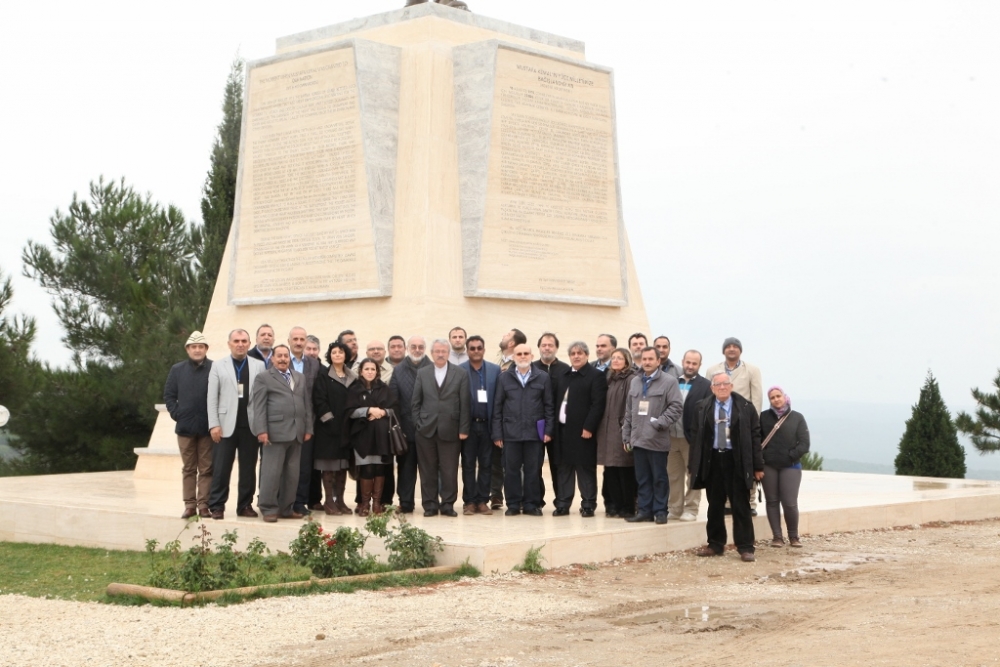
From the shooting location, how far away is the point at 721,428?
8.66 m

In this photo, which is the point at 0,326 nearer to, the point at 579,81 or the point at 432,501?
the point at 579,81

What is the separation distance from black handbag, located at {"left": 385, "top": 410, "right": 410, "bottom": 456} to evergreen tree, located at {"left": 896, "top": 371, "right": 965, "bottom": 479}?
36.6 feet

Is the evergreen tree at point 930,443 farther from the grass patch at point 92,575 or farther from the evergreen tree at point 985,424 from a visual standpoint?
the grass patch at point 92,575

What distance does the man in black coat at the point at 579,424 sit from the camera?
9.47 m

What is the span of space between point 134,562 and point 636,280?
7083mm

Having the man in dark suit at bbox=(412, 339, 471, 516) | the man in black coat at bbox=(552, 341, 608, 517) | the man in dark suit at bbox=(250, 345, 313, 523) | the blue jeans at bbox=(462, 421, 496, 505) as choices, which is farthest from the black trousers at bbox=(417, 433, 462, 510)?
the man in dark suit at bbox=(250, 345, 313, 523)

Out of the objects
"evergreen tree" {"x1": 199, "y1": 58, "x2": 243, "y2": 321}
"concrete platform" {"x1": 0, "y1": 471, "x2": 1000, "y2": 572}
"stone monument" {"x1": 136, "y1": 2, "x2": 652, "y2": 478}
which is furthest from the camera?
"evergreen tree" {"x1": 199, "y1": 58, "x2": 243, "y2": 321}

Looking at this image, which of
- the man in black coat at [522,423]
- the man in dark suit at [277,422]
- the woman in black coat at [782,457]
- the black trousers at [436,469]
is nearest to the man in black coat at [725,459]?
the woman in black coat at [782,457]

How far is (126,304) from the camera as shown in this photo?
68.6ft

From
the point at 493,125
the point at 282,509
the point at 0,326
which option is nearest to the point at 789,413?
the point at 282,509

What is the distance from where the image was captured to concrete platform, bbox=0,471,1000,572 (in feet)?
26.1

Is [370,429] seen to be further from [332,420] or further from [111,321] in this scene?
[111,321]

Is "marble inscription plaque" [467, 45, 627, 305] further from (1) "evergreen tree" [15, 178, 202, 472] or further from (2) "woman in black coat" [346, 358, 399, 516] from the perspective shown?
(1) "evergreen tree" [15, 178, 202, 472]

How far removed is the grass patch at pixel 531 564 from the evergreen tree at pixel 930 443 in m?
12.0
